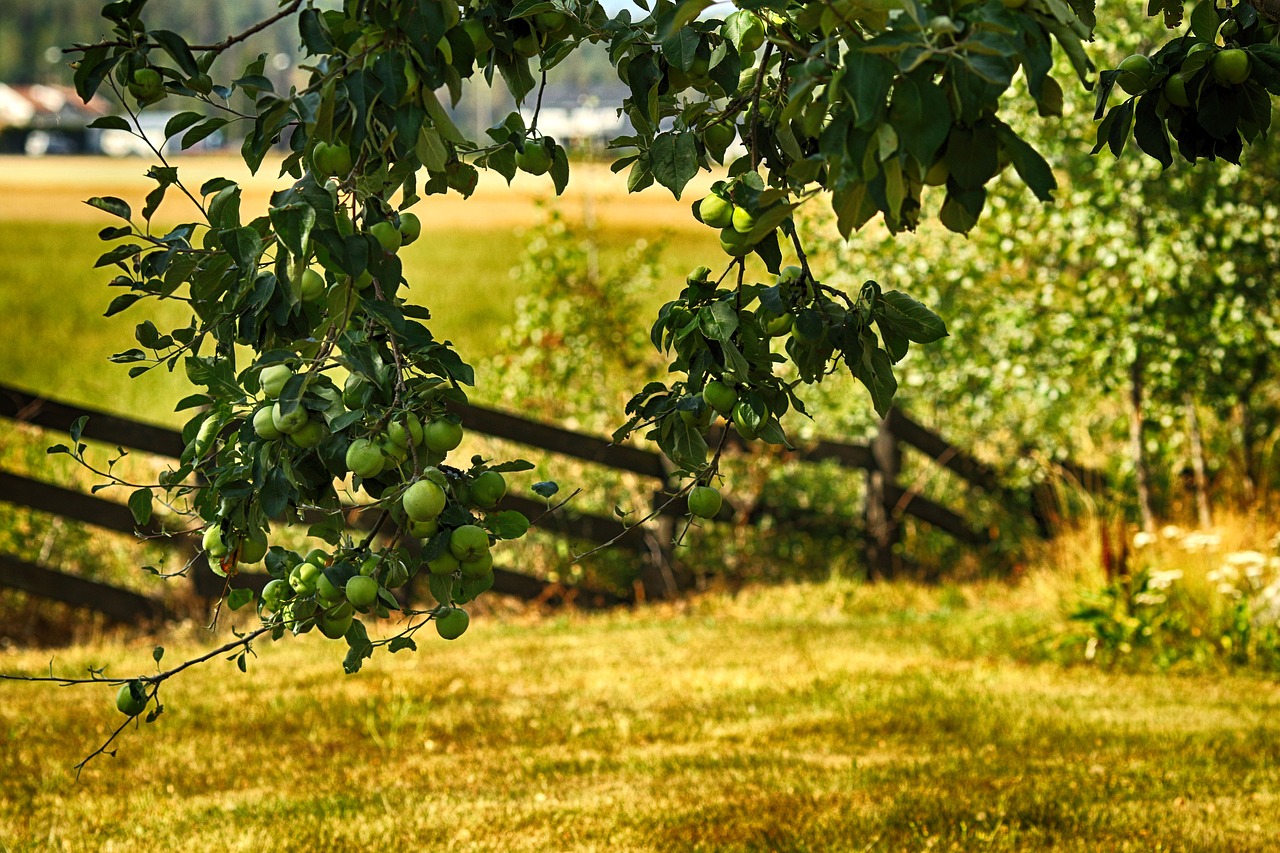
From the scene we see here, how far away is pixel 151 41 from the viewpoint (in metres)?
1.49

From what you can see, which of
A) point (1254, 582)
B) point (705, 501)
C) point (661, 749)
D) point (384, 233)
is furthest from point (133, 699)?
point (1254, 582)

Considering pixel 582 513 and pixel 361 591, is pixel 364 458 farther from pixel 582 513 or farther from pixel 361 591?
pixel 582 513

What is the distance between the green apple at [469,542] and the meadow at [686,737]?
182cm

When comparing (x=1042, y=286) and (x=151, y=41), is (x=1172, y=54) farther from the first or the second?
(x=1042, y=286)

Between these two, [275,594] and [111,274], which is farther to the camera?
[111,274]

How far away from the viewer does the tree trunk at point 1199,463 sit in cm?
627

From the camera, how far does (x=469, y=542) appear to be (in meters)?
1.44

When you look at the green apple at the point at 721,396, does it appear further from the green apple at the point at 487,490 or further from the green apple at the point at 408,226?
the green apple at the point at 408,226

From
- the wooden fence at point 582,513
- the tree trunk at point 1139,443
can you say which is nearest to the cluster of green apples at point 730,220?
the wooden fence at point 582,513

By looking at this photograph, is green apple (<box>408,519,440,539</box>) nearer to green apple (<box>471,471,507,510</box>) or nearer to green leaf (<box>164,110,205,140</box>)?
green apple (<box>471,471,507,510</box>)

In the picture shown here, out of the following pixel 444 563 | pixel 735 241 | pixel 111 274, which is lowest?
pixel 444 563

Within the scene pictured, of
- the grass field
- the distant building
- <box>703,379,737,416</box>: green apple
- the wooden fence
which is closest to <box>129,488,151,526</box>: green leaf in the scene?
<box>703,379,737,416</box>: green apple

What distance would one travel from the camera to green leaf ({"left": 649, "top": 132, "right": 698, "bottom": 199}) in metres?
1.63

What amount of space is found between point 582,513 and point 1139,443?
2.93 meters
